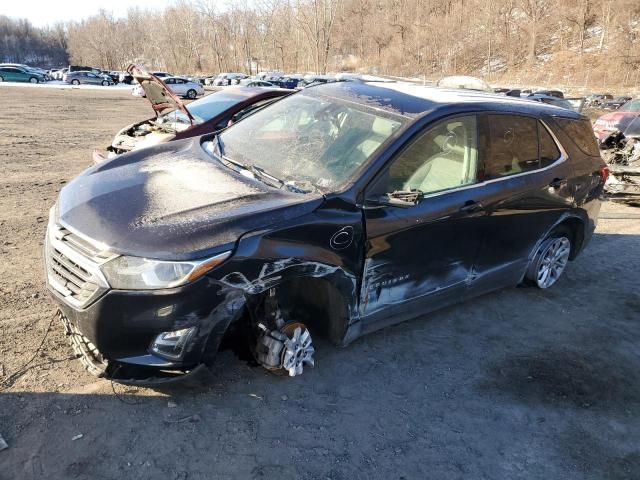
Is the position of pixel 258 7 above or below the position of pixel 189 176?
above

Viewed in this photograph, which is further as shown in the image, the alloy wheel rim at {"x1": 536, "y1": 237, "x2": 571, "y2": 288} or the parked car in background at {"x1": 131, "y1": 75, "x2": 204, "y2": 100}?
the parked car in background at {"x1": 131, "y1": 75, "x2": 204, "y2": 100}

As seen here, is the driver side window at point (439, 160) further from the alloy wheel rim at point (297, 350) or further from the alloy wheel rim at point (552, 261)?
the alloy wheel rim at point (552, 261)

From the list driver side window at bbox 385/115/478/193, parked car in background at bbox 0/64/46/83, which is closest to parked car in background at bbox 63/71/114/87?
parked car in background at bbox 0/64/46/83

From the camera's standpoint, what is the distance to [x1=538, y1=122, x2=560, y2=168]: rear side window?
4.26 meters

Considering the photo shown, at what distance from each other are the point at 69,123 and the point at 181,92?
21.9m

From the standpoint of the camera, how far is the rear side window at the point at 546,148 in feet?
14.0

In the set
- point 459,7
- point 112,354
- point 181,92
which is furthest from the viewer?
point 459,7

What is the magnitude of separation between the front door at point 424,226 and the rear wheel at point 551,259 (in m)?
1.15

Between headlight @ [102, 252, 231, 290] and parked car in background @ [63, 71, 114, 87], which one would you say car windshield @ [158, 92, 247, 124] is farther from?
parked car in background @ [63, 71, 114, 87]

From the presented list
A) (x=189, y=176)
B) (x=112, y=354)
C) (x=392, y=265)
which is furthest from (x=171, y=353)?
(x=392, y=265)

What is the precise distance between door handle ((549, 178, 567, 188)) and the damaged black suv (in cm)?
2

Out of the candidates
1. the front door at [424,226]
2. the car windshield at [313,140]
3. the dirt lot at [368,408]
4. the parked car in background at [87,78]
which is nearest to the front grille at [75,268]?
the dirt lot at [368,408]

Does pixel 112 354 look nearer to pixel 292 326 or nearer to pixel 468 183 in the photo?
pixel 292 326

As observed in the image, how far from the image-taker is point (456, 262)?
3738 millimetres
